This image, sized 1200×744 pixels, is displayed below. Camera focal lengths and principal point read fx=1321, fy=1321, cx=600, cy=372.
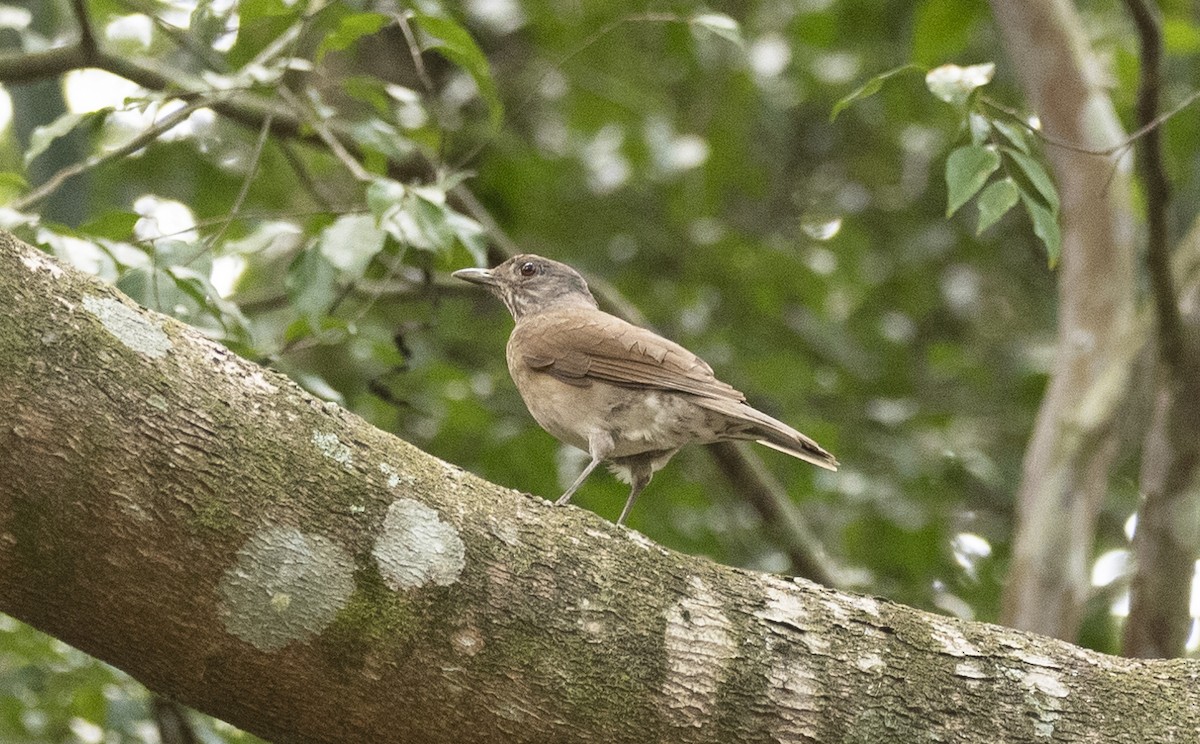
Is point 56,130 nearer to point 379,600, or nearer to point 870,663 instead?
point 379,600

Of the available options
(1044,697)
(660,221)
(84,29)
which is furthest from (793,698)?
(660,221)

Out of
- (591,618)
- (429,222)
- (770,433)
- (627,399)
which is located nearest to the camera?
(591,618)

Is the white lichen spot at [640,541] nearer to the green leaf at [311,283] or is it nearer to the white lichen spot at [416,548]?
the white lichen spot at [416,548]

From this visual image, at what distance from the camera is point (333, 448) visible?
97.7 inches

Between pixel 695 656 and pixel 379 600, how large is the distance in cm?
63

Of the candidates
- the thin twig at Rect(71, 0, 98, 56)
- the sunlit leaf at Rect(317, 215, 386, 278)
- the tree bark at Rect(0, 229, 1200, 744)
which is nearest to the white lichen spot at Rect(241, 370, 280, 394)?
the tree bark at Rect(0, 229, 1200, 744)

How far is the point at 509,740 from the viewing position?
2.44m

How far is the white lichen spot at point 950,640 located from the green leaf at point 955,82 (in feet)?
4.04

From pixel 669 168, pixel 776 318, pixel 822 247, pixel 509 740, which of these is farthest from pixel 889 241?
pixel 509 740

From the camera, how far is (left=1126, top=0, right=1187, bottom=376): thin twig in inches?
176

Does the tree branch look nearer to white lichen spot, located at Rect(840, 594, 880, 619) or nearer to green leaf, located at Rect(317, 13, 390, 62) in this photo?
green leaf, located at Rect(317, 13, 390, 62)

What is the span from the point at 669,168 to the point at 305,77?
77.6 inches

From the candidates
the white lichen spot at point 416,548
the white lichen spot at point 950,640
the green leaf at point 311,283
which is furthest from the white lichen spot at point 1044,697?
the green leaf at point 311,283

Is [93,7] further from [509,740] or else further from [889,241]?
[889,241]
